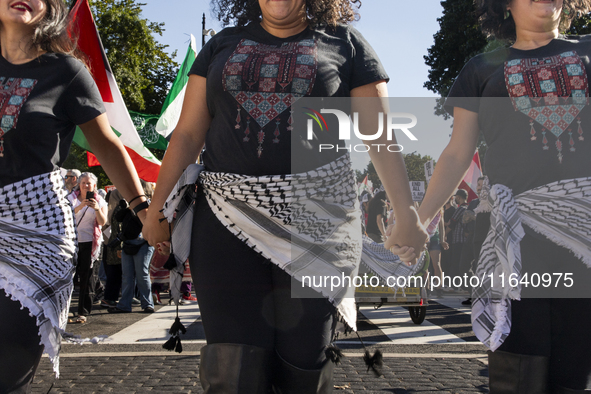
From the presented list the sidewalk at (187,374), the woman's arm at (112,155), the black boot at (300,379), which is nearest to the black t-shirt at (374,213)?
the sidewalk at (187,374)

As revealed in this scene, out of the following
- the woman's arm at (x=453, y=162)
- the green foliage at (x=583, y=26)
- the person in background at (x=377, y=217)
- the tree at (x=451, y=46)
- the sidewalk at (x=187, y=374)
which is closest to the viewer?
the woman's arm at (x=453, y=162)

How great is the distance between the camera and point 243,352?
204 cm

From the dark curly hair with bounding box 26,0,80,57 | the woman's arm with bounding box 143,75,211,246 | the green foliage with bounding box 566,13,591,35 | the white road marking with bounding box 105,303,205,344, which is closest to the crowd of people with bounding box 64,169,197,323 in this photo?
the white road marking with bounding box 105,303,205,344

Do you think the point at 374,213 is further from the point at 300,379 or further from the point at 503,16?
the point at 300,379

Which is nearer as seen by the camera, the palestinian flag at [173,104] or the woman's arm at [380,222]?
the woman's arm at [380,222]

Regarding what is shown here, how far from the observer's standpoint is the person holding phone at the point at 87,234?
25.4 ft

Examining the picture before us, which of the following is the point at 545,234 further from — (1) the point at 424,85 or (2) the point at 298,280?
(1) the point at 424,85

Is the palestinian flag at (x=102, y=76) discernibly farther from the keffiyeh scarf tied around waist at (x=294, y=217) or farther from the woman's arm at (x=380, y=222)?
the keffiyeh scarf tied around waist at (x=294, y=217)

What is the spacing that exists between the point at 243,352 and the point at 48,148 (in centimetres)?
107

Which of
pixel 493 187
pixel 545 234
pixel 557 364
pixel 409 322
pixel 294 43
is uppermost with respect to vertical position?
pixel 294 43

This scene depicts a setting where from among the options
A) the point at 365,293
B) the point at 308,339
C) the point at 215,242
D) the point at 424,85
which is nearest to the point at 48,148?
the point at 215,242

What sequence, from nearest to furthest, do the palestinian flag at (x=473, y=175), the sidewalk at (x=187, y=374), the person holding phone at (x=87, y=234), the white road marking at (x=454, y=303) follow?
the sidewalk at (x=187, y=374)
the person holding phone at (x=87, y=234)
the white road marking at (x=454, y=303)
the palestinian flag at (x=473, y=175)

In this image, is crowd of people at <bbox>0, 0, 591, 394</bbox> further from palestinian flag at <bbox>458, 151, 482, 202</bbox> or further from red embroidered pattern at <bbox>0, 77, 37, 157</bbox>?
palestinian flag at <bbox>458, 151, 482, 202</bbox>

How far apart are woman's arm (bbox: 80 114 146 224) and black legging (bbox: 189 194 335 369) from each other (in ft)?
2.08
